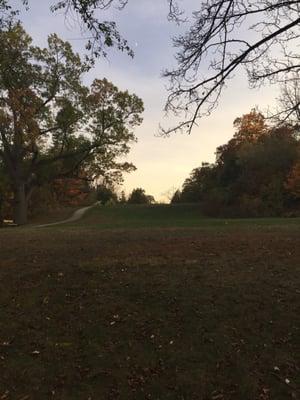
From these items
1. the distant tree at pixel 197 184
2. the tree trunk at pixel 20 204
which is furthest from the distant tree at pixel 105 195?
the tree trunk at pixel 20 204

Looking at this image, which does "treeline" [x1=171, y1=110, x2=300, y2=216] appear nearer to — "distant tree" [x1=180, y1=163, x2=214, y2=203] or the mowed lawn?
"distant tree" [x1=180, y1=163, x2=214, y2=203]

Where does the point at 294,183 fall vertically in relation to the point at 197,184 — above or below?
below

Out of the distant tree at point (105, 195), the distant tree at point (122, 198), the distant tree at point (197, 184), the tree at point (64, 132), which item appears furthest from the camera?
the distant tree at point (122, 198)

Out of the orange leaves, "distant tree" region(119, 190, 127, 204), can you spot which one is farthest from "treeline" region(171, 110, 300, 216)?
"distant tree" region(119, 190, 127, 204)

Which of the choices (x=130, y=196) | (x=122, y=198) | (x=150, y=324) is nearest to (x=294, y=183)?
(x=130, y=196)

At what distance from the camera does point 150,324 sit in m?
7.36

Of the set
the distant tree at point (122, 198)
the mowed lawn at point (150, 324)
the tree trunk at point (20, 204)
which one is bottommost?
the mowed lawn at point (150, 324)

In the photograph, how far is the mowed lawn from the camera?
19.9 ft

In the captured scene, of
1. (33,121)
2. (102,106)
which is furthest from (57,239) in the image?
(102,106)

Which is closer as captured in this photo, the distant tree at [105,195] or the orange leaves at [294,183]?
the orange leaves at [294,183]

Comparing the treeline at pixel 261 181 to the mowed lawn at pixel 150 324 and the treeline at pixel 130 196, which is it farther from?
the mowed lawn at pixel 150 324

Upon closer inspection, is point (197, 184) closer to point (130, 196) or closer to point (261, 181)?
point (130, 196)

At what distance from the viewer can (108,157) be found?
36.8 m

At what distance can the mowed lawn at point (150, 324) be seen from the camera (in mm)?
6051
